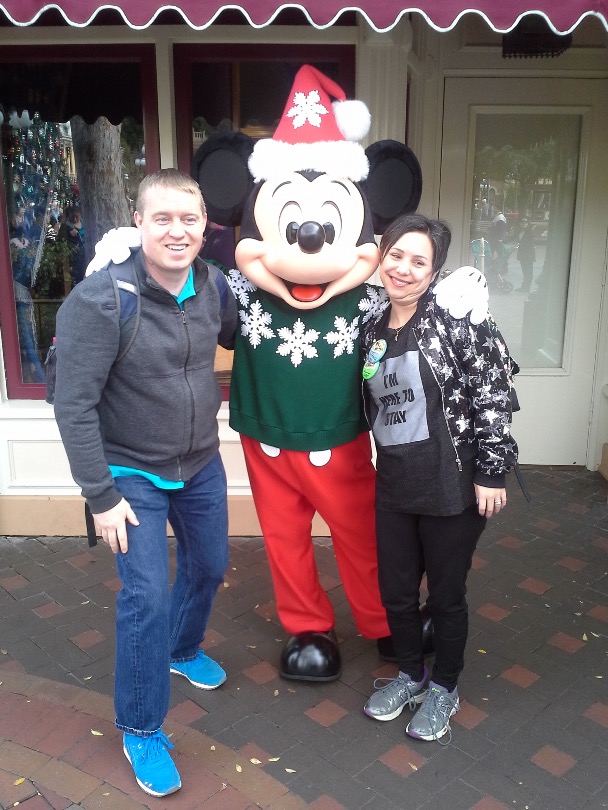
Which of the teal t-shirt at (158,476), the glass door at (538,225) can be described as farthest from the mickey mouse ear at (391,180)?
the glass door at (538,225)

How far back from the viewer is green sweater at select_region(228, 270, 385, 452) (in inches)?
113

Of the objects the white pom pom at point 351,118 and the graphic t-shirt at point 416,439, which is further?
the white pom pom at point 351,118

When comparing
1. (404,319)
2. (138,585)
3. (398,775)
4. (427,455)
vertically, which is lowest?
(398,775)

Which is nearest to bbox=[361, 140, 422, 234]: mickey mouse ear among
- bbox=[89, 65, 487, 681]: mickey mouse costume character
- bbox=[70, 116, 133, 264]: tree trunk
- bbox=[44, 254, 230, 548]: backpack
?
bbox=[89, 65, 487, 681]: mickey mouse costume character

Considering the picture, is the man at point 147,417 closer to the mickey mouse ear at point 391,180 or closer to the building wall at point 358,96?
the mickey mouse ear at point 391,180

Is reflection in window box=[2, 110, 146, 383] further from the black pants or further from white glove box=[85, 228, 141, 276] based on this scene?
the black pants

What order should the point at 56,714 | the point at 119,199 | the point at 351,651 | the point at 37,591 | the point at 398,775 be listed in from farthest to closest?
the point at 119,199, the point at 37,591, the point at 351,651, the point at 56,714, the point at 398,775

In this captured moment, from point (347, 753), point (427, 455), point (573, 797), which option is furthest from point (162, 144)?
point (573, 797)

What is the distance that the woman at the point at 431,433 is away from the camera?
8.34 feet

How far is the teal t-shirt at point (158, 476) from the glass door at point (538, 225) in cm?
294

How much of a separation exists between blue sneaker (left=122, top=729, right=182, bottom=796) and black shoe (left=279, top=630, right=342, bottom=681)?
2.17 ft

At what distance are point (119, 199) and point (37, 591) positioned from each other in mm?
2150

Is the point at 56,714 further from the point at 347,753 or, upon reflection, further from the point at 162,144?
the point at 162,144

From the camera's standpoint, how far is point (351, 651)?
3.37m
